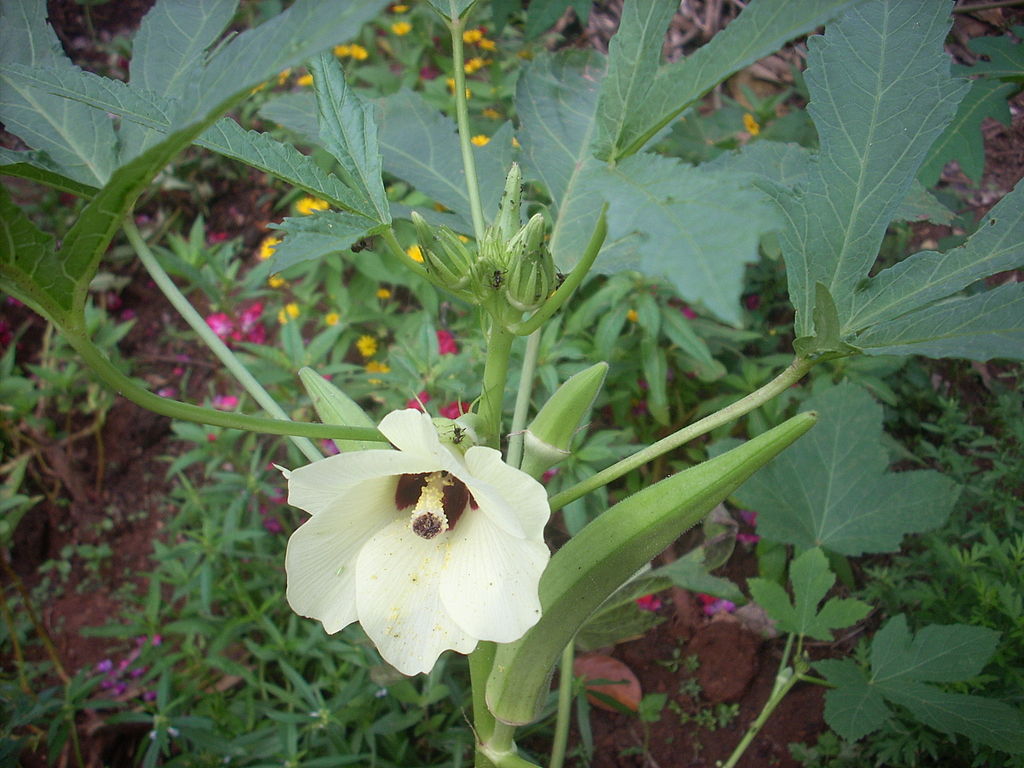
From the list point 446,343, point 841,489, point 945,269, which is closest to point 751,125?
point 446,343

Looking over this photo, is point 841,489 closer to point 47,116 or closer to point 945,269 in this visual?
point 945,269

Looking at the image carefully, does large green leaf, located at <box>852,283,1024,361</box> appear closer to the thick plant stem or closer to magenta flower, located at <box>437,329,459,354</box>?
the thick plant stem

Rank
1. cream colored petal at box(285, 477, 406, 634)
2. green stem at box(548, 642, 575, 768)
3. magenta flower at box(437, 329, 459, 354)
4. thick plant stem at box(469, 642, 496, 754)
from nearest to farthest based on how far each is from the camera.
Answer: cream colored petal at box(285, 477, 406, 634), thick plant stem at box(469, 642, 496, 754), green stem at box(548, 642, 575, 768), magenta flower at box(437, 329, 459, 354)

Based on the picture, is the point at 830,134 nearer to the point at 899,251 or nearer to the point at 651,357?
the point at 651,357

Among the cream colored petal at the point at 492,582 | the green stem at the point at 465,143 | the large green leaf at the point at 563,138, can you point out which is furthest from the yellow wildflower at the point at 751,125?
the cream colored petal at the point at 492,582

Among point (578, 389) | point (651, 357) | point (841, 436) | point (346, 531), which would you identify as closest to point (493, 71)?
point (651, 357)

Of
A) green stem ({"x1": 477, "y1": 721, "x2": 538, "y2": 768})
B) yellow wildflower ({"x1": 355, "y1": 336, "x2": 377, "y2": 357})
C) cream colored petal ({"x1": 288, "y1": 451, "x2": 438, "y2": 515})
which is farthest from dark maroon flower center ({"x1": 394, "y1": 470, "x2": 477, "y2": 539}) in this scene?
yellow wildflower ({"x1": 355, "y1": 336, "x2": 377, "y2": 357})

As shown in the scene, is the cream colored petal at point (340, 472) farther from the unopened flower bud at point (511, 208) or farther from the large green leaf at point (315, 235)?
the unopened flower bud at point (511, 208)
